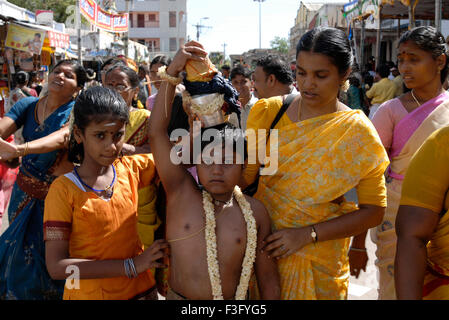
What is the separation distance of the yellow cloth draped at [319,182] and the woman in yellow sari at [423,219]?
29 cm

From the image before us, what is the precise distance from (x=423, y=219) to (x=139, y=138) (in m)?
1.80

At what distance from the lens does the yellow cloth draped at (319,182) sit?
1.84m


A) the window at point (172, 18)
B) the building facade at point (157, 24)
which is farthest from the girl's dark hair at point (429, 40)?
the window at point (172, 18)

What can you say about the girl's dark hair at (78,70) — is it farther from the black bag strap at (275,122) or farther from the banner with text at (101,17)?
the banner with text at (101,17)

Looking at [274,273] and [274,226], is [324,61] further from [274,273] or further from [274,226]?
[274,273]

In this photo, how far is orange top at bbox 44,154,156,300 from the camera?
5.95ft

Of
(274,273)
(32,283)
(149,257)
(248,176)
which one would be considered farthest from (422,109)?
(32,283)

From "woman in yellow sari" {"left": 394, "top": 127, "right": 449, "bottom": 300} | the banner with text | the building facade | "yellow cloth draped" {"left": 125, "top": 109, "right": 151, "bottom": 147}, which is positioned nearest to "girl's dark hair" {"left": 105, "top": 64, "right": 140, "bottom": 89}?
"yellow cloth draped" {"left": 125, "top": 109, "right": 151, "bottom": 147}

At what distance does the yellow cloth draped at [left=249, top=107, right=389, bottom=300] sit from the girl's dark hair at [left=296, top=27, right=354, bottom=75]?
0.74ft

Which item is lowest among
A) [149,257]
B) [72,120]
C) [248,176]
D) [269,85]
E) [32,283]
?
[32,283]

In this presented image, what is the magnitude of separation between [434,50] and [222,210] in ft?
5.68

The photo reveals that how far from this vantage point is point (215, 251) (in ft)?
5.82

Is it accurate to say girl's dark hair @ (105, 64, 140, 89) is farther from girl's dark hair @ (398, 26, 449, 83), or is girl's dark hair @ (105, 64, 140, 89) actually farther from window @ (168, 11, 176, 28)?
window @ (168, 11, 176, 28)

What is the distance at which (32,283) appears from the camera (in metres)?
2.53
